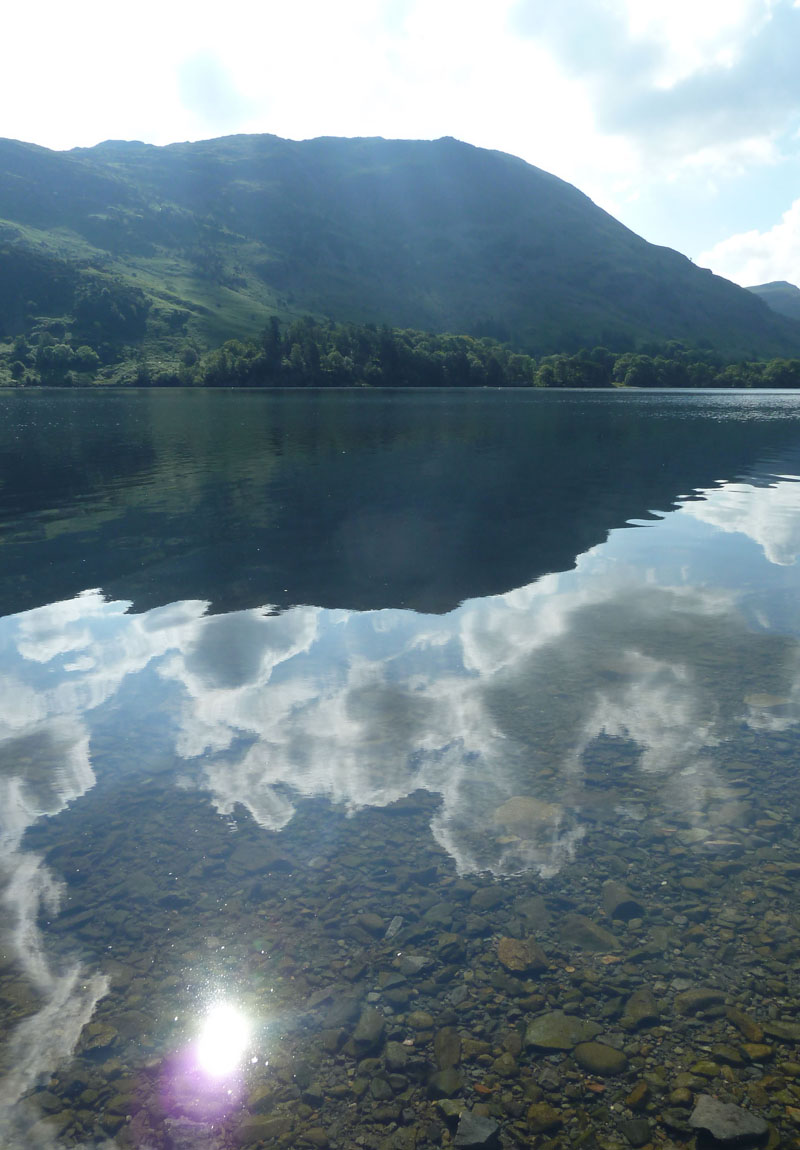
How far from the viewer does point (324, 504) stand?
139 feet

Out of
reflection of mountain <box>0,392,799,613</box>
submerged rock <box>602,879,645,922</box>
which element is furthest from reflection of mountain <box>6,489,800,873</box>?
reflection of mountain <box>0,392,799,613</box>

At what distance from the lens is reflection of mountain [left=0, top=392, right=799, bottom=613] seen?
2641 cm

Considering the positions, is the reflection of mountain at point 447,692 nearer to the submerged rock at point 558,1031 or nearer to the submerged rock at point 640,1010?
the submerged rock at point 640,1010

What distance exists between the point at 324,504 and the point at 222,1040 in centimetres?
3572

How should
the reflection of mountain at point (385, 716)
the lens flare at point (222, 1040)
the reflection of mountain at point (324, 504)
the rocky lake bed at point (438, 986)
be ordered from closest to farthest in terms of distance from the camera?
the rocky lake bed at point (438, 986)
the lens flare at point (222, 1040)
the reflection of mountain at point (385, 716)
the reflection of mountain at point (324, 504)

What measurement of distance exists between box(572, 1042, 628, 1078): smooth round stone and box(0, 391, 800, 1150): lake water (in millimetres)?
27

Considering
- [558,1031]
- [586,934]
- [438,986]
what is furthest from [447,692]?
[558,1031]

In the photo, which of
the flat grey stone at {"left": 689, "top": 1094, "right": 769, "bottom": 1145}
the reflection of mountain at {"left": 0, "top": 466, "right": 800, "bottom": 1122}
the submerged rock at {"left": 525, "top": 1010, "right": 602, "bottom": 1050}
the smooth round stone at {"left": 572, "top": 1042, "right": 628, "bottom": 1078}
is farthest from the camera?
the reflection of mountain at {"left": 0, "top": 466, "right": 800, "bottom": 1122}

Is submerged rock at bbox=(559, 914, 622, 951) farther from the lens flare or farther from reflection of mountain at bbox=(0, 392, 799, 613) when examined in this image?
reflection of mountain at bbox=(0, 392, 799, 613)

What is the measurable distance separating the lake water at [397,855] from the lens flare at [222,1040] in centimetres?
3

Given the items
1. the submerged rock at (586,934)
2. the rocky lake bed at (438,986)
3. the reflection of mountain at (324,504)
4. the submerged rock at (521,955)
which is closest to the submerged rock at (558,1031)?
the rocky lake bed at (438,986)

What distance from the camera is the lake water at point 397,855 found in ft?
23.9

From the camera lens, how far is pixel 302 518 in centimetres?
3819

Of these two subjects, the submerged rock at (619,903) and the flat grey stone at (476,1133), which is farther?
the submerged rock at (619,903)
